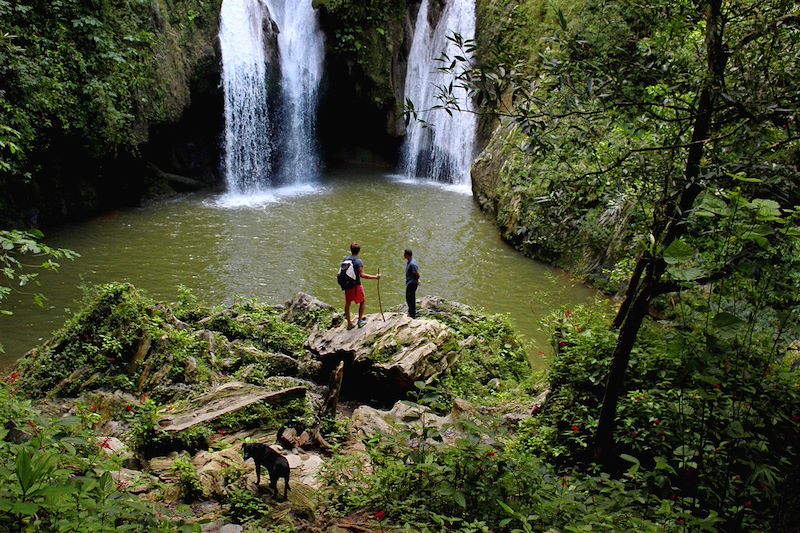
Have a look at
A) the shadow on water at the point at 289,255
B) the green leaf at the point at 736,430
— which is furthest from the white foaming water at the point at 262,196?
the green leaf at the point at 736,430

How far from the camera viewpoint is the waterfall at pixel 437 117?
898 inches

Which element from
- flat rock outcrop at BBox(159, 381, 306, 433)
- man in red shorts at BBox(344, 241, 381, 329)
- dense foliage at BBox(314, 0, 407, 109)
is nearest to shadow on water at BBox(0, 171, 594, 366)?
man in red shorts at BBox(344, 241, 381, 329)

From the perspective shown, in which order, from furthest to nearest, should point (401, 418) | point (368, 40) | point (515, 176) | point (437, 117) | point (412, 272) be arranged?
point (437, 117) < point (368, 40) < point (515, 176) < point (412, 272) < point (401, 418)

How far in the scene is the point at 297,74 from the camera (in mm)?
22844

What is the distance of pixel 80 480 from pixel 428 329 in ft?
19.6

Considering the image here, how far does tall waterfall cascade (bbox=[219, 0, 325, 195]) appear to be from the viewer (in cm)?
2028

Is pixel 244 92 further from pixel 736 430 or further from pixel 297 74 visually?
pixel 736 430

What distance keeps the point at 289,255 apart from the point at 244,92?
881 cm

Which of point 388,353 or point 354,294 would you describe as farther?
point 354,294

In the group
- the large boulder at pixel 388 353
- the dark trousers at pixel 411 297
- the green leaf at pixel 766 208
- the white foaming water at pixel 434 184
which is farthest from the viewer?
the white foaming water at pixel 434 184

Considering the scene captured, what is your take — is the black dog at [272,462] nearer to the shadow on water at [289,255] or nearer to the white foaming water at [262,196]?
the shadow on water at [289,255]

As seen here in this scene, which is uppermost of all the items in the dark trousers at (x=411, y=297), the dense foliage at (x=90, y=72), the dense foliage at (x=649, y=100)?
the dense foliage at (x=90, y=72)

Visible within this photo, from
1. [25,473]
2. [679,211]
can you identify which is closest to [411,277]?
[679,211]

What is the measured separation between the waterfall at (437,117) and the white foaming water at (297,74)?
4335 millimetres
